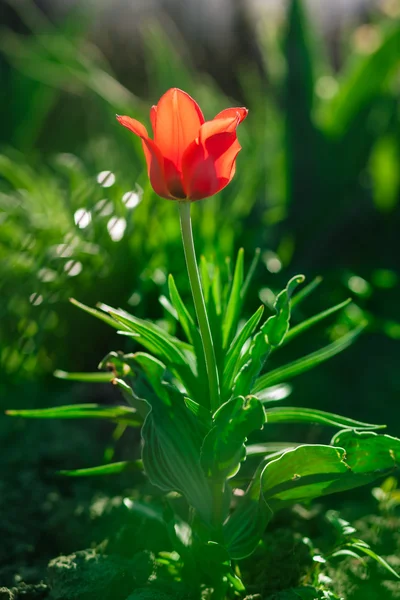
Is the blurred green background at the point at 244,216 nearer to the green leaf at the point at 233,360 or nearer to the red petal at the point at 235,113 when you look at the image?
the green leaf at the point at 233,360

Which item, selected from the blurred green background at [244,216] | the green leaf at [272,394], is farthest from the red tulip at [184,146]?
the blurred green background at [244,216]

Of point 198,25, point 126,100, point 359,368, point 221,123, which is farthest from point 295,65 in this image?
point 198,25

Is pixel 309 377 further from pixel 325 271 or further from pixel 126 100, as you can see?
pixel 126 100

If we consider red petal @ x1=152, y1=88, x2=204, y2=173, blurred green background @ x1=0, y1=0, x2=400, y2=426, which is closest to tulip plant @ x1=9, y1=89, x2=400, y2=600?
red petal @ x1=152, y1=88, x2=204, y2=173

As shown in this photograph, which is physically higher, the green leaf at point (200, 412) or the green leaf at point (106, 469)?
the green leaf at point (200, 412)

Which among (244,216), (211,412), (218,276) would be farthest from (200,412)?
(244,216)

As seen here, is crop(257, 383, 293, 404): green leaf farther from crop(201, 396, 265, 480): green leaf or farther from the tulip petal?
the tulip petal
